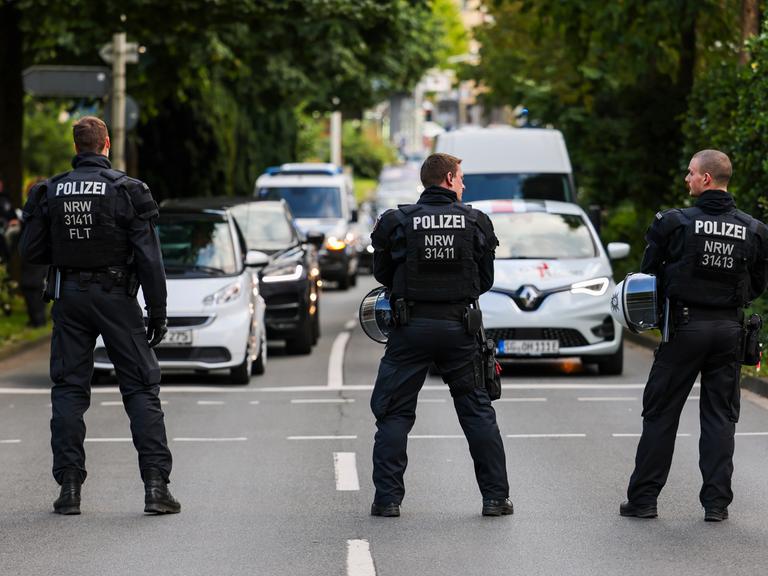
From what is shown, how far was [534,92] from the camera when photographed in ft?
110

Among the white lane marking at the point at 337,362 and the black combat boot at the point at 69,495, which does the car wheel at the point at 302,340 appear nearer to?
the white lane marking at the point at 337,362

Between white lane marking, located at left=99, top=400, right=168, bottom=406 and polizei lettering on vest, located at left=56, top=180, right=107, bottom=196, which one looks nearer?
polizei lettering on vest, located at left=56, top=180, right=107, bottom=196

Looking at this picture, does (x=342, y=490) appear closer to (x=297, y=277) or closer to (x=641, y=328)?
(x=641, y=328)

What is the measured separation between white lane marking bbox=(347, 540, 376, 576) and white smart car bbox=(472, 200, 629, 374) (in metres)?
7.62

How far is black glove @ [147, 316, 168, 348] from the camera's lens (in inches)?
324

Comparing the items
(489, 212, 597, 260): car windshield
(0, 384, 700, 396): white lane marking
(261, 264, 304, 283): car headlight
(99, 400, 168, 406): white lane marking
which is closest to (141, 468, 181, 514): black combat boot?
(99, 400, 168, 406): white lane marking

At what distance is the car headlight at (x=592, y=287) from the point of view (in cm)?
1533

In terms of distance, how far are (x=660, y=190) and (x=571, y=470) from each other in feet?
56.2

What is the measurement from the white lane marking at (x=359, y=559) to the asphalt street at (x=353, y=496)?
0.02 meters

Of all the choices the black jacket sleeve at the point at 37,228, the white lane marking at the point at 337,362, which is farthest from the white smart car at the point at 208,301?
the black jacket sleeve at the point at 37,228

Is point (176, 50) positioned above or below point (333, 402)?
above

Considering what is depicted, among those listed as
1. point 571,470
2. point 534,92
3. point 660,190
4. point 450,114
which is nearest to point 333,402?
point 571,470

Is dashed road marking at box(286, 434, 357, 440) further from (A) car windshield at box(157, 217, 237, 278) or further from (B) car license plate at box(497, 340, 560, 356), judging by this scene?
(A) car windshield at box(157, 217, 237, 278)

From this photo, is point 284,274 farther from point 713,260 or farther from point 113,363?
point 713,260
